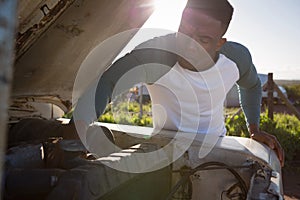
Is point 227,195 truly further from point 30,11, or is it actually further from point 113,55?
point 113,55

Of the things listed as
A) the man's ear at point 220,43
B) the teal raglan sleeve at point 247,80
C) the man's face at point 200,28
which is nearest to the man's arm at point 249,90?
the teal raglan sleeve at point 247,80

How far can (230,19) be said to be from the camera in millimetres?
2607

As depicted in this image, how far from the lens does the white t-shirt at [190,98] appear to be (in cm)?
250

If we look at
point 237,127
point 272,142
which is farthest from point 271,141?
point 237,127

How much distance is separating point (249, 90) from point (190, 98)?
87 cm

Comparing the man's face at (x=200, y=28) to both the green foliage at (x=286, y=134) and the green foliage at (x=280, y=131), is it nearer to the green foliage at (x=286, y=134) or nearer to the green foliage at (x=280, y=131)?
the green foliage at (x=280, y=131)

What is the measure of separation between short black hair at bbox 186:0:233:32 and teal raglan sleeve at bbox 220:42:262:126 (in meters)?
0.28

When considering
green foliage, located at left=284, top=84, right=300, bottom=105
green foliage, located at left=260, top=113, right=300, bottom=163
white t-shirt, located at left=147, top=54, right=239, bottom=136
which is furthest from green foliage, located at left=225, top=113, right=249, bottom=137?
green foliage, located at left=284, top=84, right=300, bottom=105

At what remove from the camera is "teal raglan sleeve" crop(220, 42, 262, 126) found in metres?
2.84

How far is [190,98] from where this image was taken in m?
2.54

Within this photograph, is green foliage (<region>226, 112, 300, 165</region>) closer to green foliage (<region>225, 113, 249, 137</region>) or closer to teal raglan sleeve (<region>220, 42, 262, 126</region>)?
green foliage (<region>225, 113, 249, 137</region>)

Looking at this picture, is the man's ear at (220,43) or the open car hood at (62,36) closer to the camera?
the open car hood at (62,36)

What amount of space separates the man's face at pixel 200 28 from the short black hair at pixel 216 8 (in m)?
0.04

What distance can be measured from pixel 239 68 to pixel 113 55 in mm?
952
